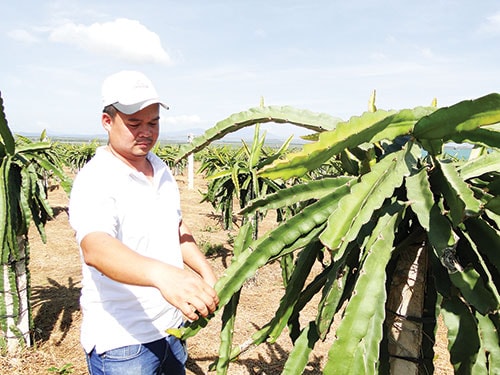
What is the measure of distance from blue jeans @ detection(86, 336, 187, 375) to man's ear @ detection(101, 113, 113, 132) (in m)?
0.84

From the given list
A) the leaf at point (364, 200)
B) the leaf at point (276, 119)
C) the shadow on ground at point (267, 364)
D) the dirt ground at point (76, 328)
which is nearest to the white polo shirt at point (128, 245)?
the leaf at point (276, 119)

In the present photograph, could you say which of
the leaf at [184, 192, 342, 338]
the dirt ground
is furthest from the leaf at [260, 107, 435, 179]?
the dirt ground

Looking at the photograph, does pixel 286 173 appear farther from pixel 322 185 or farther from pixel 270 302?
pixel 270 302

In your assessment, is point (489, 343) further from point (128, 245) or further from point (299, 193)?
point (128, 245)

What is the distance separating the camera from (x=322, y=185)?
3.91ft

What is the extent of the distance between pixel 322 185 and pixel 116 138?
806 millimetres

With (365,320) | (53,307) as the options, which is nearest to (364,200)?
(365,320)

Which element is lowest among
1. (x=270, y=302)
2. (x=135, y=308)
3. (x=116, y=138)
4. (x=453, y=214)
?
(x=270, y=302)

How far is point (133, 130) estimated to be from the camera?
4.99 feet

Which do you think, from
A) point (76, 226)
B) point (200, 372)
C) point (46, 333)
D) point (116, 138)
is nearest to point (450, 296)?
point (76, 226)

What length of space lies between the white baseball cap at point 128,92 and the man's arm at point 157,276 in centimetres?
50

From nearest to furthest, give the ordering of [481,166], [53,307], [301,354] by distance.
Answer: [481,166] → [301,354] → [53,307]

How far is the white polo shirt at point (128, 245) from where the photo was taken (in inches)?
57.9

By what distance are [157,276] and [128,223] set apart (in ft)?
1.75
